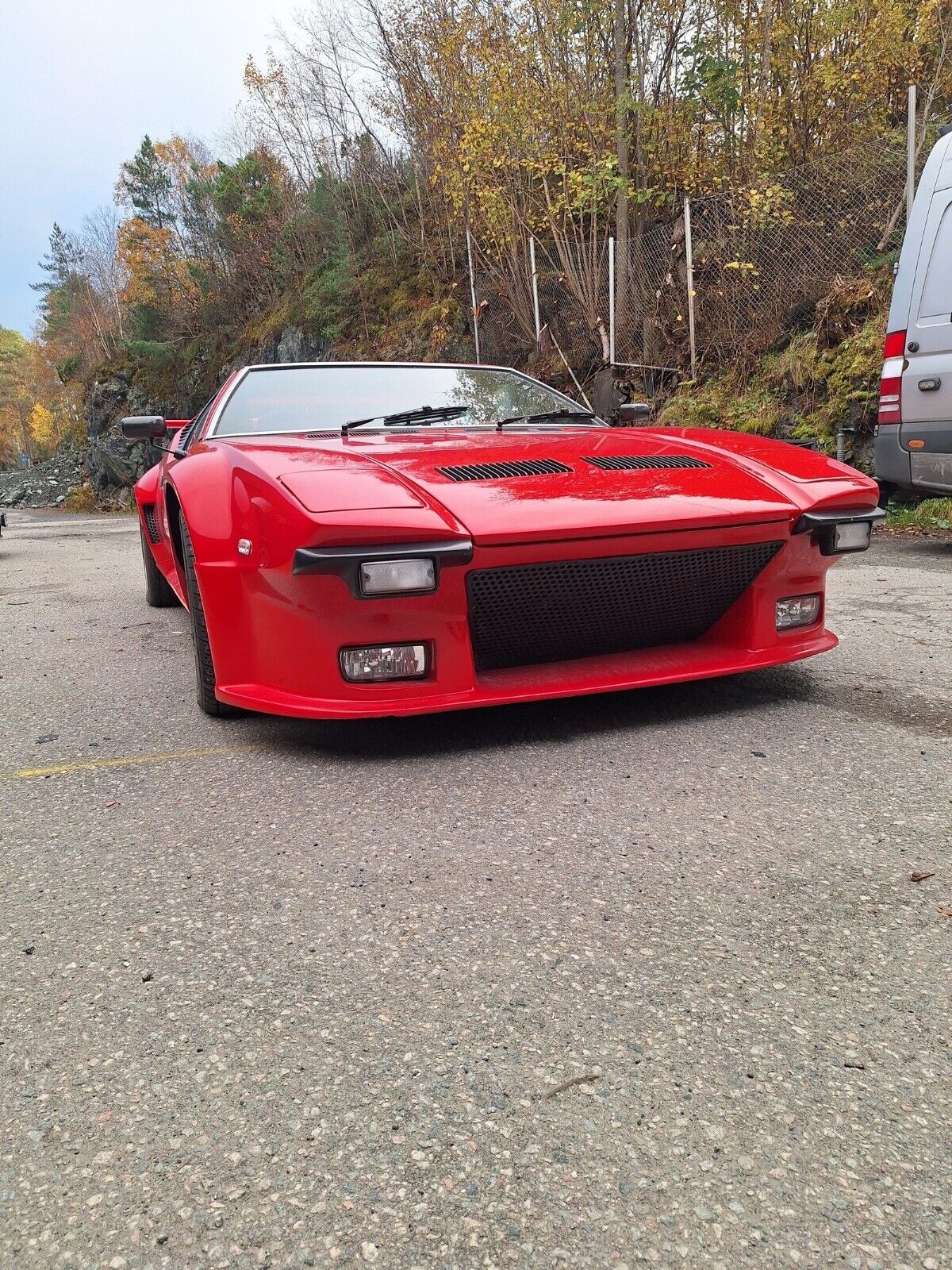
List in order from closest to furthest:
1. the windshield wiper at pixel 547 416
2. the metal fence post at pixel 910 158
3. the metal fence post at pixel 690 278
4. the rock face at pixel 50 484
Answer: the windshield wiper at pixel 547 416 < the metal fence post at pixel 910 158 < the metal fence post at pixel 690 278 < the rock face at pixel 50 484

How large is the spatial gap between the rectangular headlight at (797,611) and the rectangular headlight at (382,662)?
43.4 inches

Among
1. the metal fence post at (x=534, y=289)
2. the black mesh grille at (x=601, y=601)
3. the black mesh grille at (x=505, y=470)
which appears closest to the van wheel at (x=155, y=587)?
the black mesh grille at (x=505, y=470)

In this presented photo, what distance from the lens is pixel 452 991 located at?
4.44 ft

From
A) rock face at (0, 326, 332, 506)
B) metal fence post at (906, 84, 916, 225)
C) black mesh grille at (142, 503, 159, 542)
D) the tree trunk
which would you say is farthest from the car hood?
rock face at (0, 326, 332, 506)

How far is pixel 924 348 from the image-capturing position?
5.56 metres

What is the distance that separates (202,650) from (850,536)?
6.31 ft

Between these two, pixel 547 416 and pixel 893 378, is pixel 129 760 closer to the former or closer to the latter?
pixel 547 416

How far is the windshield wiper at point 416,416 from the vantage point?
330cm

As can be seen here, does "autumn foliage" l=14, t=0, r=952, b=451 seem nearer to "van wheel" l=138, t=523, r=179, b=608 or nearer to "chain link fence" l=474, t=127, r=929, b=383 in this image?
"chain link fence" l=474, t=127, r=929, b=383

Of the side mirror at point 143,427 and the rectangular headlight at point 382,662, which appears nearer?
the rectangular headlight at point 382,662

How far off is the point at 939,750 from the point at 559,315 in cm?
1257

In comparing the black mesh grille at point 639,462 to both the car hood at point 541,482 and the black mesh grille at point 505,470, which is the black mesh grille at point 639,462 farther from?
the black mesh grille at point 505,470

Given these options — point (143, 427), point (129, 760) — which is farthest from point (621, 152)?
point (129, 760)

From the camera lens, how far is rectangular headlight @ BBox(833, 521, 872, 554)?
8.69ft
